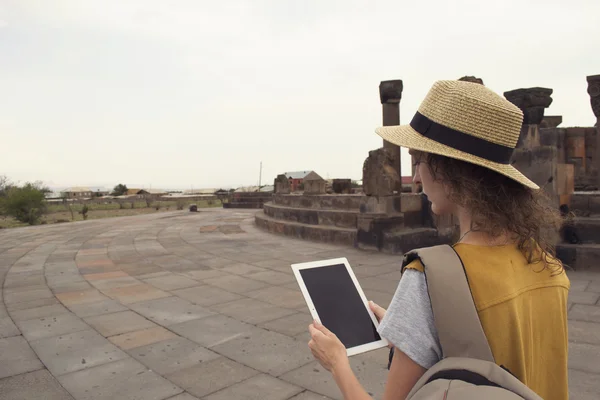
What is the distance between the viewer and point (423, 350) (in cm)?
100

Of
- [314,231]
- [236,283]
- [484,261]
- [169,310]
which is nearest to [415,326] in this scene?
[484,261]

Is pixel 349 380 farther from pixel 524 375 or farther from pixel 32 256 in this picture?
pixel 32 256

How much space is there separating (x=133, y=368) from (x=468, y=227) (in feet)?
10.6

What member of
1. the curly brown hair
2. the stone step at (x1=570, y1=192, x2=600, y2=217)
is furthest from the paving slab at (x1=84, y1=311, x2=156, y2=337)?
the stone step at (x1=570, y1=192, x2=600, y2=217)

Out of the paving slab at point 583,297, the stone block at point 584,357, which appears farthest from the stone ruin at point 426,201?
the stone block at point 584,357

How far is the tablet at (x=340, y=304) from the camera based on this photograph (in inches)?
Result: 50.9

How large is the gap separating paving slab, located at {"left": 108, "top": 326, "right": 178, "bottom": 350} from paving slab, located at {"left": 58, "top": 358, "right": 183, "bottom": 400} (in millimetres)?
425

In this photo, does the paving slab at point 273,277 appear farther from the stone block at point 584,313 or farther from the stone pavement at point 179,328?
the stone block at point 584,313

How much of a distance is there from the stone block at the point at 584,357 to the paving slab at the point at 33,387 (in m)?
3.88

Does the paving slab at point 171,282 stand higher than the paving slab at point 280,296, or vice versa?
the paving slab at point 171,282

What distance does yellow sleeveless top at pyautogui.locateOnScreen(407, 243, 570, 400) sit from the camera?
992 mm

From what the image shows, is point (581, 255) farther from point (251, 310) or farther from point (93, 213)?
point (93, 213)

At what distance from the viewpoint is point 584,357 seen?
354cm

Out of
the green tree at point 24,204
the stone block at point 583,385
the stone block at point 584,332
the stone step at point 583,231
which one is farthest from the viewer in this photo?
the green tree at point 24,204
